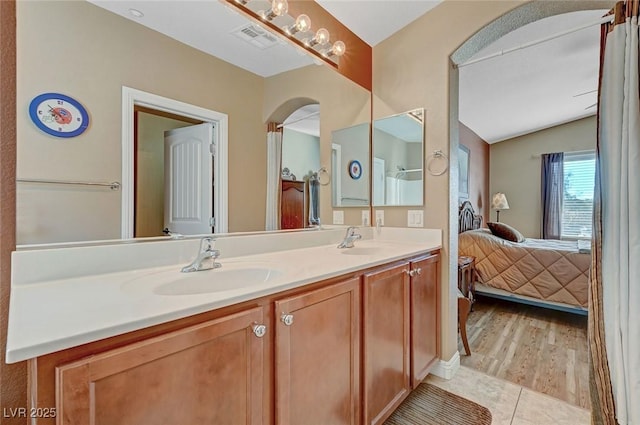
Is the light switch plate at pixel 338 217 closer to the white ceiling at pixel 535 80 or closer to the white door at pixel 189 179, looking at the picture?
the white door at pixel 189 179

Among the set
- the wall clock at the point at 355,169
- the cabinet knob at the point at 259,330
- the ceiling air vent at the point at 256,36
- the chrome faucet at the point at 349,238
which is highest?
the ceiling air vent at the point at 256,36

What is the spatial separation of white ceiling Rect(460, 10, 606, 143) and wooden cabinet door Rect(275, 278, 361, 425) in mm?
2600

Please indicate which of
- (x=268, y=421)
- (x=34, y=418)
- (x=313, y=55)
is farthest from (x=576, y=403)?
(x=313, y=55)

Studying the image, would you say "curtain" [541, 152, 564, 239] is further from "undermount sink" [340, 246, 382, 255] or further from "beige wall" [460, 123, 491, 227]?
"undermount sink" [340, 246, 382, 255]

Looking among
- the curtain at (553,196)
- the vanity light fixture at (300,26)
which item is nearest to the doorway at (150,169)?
the vanity light fixture at (300,26)

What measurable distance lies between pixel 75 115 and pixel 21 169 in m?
0.23

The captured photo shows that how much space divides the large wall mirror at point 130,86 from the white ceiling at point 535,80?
7.21 ft

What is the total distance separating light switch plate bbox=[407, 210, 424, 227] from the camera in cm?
199

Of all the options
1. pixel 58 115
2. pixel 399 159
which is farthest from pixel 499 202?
pixel 58 115

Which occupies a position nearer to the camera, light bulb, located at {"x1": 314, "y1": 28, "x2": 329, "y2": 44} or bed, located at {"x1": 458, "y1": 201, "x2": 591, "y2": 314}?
light bulb, located at {"x1": 314, "y1": 28, "x2": 329, "y2": 44}

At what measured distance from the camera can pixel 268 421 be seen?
2.85ft

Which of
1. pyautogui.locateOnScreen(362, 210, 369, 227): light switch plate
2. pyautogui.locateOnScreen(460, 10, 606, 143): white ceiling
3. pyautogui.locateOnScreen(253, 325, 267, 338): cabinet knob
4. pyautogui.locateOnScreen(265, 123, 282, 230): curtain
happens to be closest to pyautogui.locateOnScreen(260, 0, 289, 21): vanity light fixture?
pyautogui.locateOnScreen(265, 123, 282, 230): curtain

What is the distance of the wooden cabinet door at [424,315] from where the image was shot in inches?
63.1

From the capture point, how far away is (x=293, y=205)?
1755 millimetres
